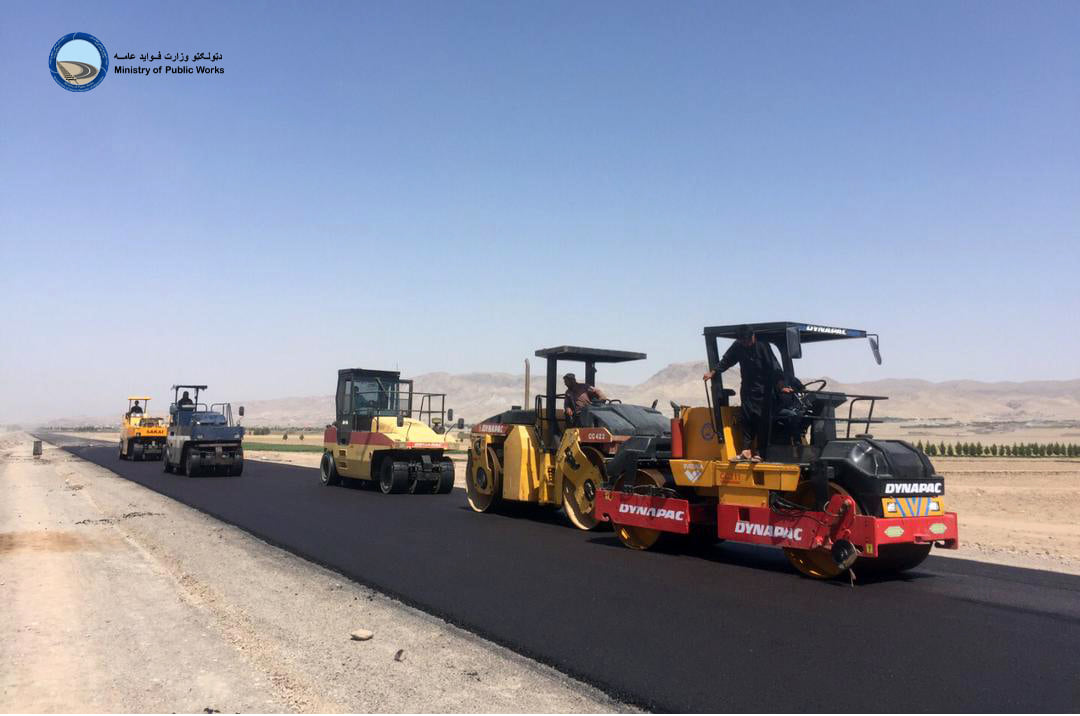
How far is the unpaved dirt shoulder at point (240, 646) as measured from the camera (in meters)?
4.86

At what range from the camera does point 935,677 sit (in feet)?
17.1

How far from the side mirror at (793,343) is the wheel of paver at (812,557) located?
4.57 feet

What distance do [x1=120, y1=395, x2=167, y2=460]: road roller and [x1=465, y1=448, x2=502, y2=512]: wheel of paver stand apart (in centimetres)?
2182

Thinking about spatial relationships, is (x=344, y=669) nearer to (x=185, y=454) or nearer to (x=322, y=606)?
(x=322, y=606)

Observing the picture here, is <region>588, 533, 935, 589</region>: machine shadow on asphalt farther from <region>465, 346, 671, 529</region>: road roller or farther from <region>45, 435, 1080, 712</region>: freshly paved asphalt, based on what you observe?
<region>465, 346, 671, 529</region>: road roller

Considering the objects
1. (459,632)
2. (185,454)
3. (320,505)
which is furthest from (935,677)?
(185,454)

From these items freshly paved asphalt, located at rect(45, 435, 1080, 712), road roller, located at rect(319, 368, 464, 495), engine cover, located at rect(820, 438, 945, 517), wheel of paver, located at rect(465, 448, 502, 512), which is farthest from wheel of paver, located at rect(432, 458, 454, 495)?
engine cover, located at rect(820, 438, 945, 517)

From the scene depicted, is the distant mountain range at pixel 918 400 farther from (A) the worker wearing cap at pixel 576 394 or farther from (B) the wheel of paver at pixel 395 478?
(A) the worker wearing cap at pixel 576 394

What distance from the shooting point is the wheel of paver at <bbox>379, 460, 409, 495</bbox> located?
17922 millimetres

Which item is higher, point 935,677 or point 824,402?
point 824,402

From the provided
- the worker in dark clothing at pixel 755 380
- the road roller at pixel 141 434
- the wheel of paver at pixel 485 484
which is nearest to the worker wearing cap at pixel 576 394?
the wheel of paver at pixel 485 484

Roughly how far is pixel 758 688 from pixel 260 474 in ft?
72.7

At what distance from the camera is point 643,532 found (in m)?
10.6

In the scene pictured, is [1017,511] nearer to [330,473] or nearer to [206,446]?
[330,473]
